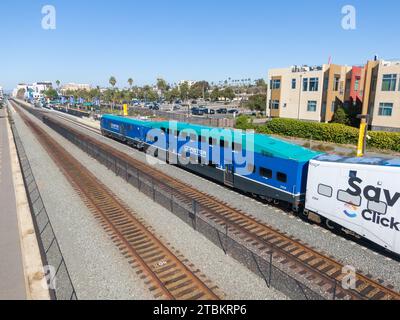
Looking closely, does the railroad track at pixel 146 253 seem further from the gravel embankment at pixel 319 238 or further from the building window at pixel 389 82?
the building window at pixel 389 82

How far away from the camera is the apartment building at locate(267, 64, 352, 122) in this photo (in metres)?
48.6

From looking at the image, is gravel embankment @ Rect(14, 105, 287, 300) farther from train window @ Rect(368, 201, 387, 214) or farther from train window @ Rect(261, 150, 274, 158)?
train window @ Rect(261, 150, 274, 158)

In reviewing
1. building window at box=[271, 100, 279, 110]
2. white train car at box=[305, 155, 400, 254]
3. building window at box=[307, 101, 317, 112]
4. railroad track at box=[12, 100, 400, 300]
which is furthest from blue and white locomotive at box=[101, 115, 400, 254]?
building window at box=[271, 100, 279, 110]

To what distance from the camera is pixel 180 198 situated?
19.5 metres

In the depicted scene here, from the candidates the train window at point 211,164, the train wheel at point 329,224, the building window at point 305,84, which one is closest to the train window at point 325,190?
the train wheel at point 329,224

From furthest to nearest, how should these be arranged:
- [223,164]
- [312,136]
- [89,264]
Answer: [312,136], [223,164], [89,264]

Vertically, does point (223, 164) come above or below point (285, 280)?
above

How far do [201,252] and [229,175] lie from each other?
795cm

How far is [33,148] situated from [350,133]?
39.3 m

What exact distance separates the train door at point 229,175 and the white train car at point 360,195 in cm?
606

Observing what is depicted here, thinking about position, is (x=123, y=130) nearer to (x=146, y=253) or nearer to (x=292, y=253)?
(x=146, y=253)

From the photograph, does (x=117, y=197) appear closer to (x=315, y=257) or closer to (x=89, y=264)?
(x=89, y=264)

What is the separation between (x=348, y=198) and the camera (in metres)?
13.1
